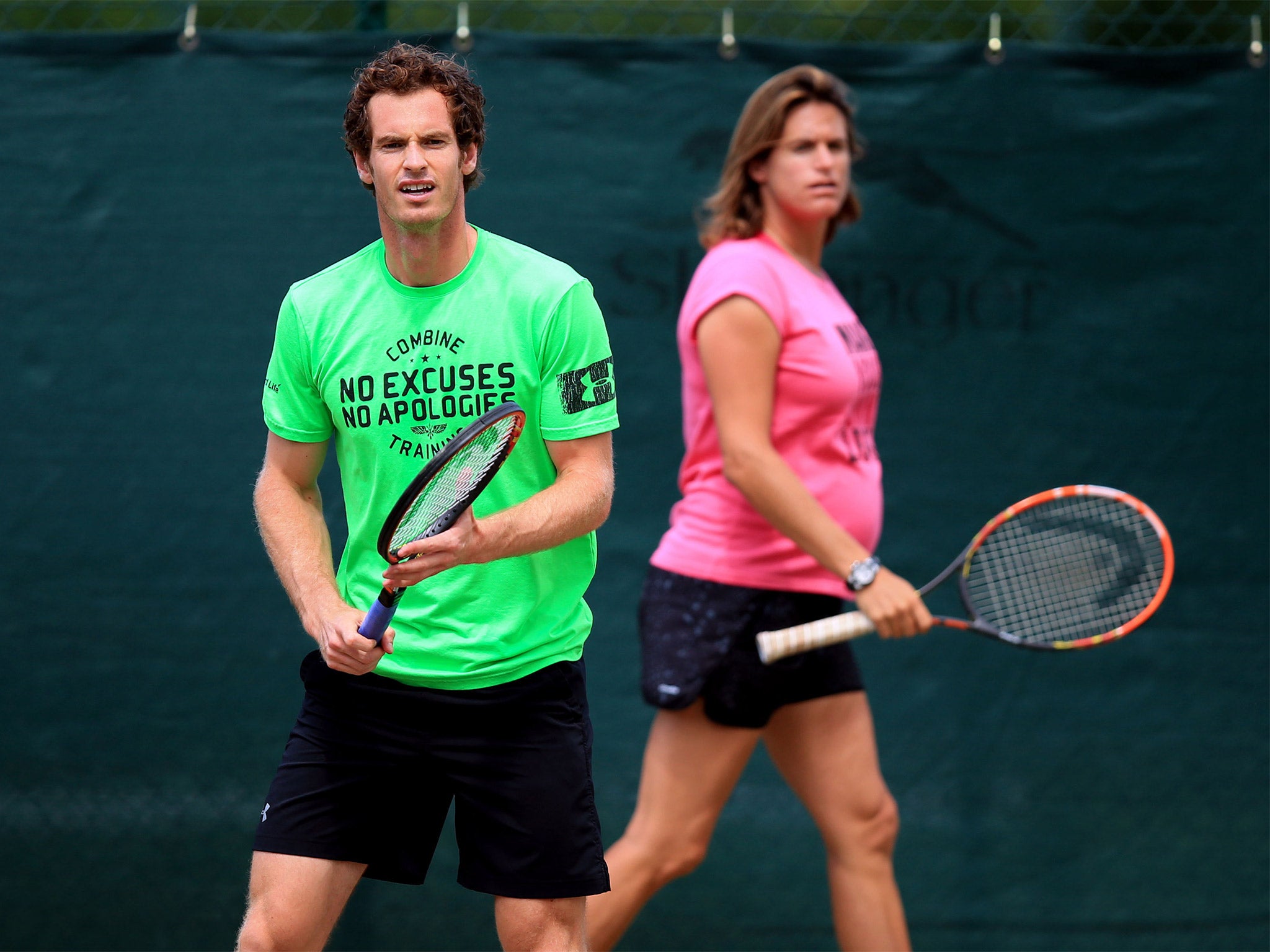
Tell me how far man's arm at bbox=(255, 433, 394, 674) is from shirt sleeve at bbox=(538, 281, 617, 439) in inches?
14.8

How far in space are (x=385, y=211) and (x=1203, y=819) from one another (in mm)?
2455

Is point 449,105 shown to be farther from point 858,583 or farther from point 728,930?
point 728,930

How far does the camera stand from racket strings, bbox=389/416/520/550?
6.24ft

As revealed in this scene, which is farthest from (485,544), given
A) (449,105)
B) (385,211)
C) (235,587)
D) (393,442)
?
(235,587)

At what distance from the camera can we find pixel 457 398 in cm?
208

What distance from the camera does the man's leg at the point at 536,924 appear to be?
6.91 feet

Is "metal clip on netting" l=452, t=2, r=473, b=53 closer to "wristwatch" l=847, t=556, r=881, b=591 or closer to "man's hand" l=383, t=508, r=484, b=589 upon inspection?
"wristwatch" l=847, t=556, r=881, b=591

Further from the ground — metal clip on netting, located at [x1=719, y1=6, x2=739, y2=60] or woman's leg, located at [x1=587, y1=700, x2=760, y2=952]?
metal clip on netting, located at [x1=719, y1=6, x2=739, y2=60]

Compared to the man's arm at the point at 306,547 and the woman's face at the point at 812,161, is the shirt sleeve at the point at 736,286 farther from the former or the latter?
the man's arm at the point at 306,547

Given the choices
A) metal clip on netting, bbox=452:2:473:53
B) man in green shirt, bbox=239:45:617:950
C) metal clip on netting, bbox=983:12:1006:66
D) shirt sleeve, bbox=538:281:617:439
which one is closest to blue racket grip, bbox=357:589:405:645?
man in green shirt, bbox=239:45:617:950

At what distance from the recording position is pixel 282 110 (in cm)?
318

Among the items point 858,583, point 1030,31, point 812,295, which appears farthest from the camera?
point 1030,31

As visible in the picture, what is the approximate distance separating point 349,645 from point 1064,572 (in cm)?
150

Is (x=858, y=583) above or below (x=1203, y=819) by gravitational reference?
above
